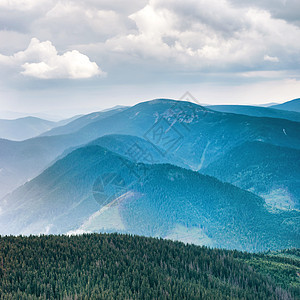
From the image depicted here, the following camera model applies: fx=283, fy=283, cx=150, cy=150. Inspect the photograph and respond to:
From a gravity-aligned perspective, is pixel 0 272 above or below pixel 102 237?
above

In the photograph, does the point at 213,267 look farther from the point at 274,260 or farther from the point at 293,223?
the point at 293,223

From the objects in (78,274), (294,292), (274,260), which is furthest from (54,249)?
(274,260)

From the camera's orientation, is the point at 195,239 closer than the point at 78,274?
No

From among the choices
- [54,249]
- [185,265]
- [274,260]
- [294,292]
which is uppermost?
[54,249]

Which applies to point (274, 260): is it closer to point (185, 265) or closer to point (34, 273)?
point (185, 265)

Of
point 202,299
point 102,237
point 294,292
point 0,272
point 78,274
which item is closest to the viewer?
point 202,299

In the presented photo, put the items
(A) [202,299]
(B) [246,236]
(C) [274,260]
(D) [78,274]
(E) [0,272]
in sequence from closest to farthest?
(A) [202,299], (E) [0,272], (D) [78,274], (C) [274,260], (B) [246,236]
